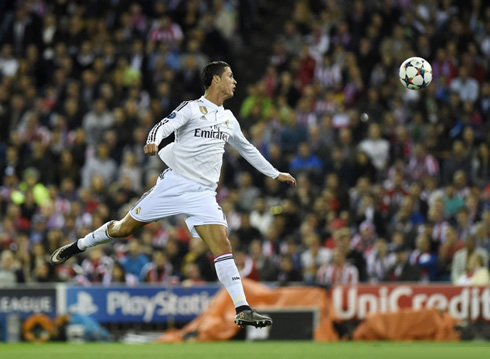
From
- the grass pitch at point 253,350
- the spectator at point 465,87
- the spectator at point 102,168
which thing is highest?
the spectator at point 465,87

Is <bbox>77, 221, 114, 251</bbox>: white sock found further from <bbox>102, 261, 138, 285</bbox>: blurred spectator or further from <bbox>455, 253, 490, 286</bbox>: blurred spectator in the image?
<bbox>455, 253, 490, 286</bbox>: blurred spectator

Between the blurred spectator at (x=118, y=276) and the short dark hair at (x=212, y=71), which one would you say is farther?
the blurred spectator at (x=118, y=276)

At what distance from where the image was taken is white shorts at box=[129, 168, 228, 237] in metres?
11.5

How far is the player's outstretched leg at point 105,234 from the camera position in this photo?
11.8 m

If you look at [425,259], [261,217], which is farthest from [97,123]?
[425,259]

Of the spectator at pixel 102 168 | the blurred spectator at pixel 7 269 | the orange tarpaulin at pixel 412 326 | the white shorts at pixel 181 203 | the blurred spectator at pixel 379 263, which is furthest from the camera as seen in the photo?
the spectator at pixel 102 168

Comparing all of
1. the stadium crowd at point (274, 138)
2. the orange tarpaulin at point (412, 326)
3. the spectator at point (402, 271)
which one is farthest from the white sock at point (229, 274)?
the spectator at point (402, 271)

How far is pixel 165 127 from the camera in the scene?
11.0 meters

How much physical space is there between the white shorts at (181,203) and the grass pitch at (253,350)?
228 cm

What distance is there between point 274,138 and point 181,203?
9.77m

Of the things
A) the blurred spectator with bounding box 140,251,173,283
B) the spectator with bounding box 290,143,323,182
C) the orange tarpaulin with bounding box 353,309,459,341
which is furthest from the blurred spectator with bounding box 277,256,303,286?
the spectator with bounding box 290,143,323,182

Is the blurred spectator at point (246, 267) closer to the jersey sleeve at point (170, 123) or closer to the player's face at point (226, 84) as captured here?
the player's face at point (226, 84)

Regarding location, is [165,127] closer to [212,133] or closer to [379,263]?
[212,133]

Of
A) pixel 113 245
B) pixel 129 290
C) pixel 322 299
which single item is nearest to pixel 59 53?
pixel 113 245
